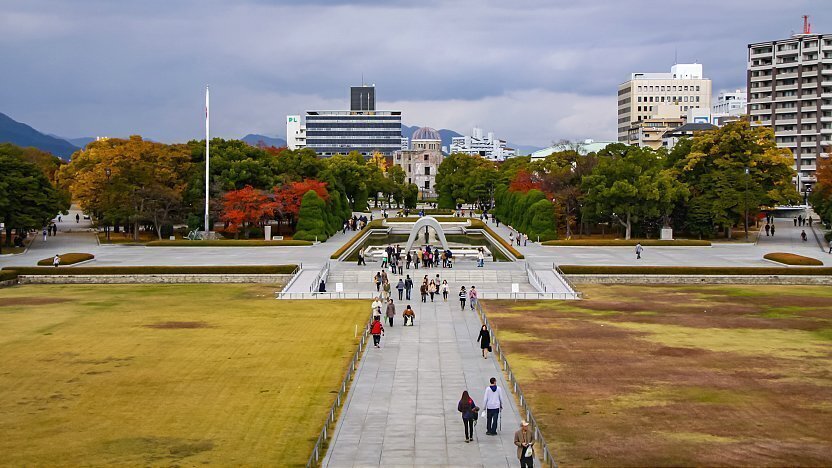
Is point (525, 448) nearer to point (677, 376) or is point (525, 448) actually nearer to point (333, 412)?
point (333, 412)

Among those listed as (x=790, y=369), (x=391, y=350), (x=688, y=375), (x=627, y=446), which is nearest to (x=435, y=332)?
(x=391, y=350)

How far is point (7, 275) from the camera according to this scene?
171ft

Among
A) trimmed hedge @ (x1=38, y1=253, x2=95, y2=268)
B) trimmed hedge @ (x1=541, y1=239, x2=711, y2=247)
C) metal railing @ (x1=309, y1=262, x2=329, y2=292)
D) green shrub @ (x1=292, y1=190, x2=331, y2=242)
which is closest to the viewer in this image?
metal railing @ (x1=309, y1=262, x2=329, y2=292)

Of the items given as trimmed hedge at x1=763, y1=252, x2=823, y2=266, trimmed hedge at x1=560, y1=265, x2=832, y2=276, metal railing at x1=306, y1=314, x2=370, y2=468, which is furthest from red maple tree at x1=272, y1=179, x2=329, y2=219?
metal railing at x1=306, y1=314, x2=370, y2=468

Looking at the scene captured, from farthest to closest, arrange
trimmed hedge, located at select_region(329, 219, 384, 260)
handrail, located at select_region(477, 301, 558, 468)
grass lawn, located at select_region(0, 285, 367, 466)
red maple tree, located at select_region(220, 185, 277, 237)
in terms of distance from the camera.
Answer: red maple tree, located at select_region(220, 185, 277, 237), trimmed hedge, located at select_region(329, 219, 384, 260), grass lawn, located at select_region(0, 285, 367, 466), handrail, located at select_region(477, 301, 558, 468)

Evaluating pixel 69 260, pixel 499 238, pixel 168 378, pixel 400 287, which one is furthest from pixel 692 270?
pixel 69 260

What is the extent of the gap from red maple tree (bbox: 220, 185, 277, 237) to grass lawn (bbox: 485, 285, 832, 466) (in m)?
37.7

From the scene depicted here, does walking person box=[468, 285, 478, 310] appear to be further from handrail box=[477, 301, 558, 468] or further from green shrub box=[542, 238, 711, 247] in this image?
green shrub box=[542, 238, 711, 247]

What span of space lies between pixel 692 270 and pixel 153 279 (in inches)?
1258

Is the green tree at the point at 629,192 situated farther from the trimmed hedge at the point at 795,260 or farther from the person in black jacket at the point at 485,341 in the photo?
the person in black jacket at the point at 485,341

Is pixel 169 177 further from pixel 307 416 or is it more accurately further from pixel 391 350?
pixel 307 416

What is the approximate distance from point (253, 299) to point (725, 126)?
49.8 meters

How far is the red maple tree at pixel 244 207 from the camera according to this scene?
7750cm

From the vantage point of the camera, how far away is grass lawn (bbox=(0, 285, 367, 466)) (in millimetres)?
20781
